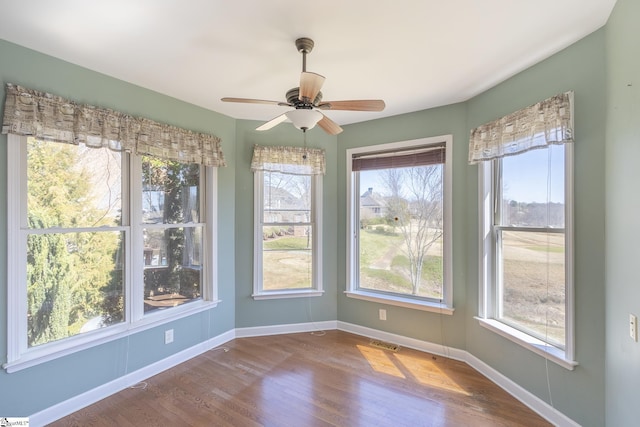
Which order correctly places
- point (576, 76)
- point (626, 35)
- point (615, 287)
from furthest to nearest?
point (576, 76) → point (615, 287) → point (626, 35)

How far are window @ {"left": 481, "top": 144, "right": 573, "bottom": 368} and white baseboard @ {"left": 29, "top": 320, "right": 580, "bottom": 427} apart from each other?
0.43 metres

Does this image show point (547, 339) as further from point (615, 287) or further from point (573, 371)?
point (615, 287)

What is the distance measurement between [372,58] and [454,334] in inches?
104

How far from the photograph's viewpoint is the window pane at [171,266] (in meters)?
2.66

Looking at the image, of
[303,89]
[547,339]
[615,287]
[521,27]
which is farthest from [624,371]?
[303,89]

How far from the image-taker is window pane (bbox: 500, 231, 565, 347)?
2.02 metres

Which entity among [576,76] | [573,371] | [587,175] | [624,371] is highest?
[576,76]

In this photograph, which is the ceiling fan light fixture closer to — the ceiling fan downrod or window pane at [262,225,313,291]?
the ceiling fan downrod

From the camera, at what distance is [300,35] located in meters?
1.79

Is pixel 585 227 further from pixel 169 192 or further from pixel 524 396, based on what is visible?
pixel 169 192

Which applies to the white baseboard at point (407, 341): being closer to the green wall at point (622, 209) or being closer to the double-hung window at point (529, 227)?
the double-hung window at point (529, 227)

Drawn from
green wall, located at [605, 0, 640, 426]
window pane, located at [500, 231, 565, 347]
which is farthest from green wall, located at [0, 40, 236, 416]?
green wall, located at [605, 0, 640, 426]

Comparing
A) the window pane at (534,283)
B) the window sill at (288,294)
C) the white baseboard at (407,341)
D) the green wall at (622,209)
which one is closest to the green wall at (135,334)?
the window sill at (288,294)

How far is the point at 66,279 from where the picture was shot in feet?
7.03
